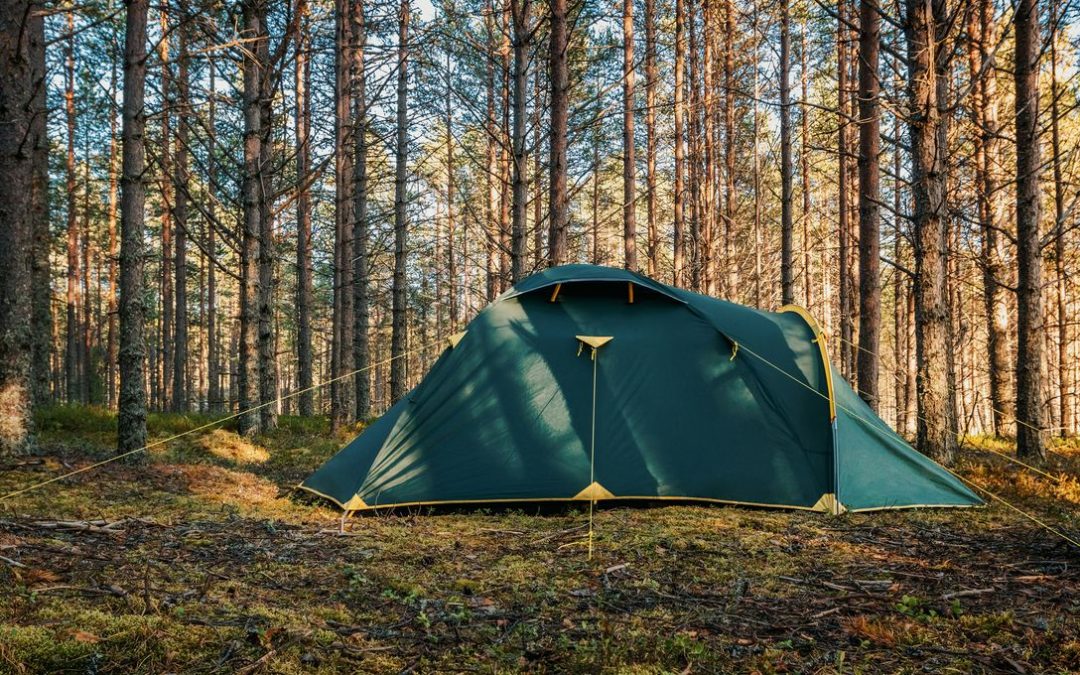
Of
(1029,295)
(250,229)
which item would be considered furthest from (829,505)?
(250,229)

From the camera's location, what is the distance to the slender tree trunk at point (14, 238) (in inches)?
254

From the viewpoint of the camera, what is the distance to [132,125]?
688 centimetres

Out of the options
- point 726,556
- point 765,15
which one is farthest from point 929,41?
point 765,15

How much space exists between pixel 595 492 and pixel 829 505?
2.05 meters

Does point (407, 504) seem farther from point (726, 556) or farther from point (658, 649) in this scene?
point (658, 649)

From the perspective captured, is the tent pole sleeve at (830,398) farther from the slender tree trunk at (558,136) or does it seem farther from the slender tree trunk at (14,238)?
the slender tree trunk at (14,238)

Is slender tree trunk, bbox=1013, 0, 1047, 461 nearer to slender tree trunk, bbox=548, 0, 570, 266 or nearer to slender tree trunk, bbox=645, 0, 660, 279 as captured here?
slender tree trunk, bbox=548, 0, 570, 266

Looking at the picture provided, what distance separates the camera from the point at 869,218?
1100 cm

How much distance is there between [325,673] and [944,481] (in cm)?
572

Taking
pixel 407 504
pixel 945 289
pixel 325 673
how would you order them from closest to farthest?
pixel 325 673, pixel 407 504, pixel 945 289

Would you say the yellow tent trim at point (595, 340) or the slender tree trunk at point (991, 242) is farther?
the slender tree trunk at point (991, 242)

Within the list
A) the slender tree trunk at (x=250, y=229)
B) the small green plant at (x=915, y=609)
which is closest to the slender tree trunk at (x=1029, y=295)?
the small green plant at (x=915, y=609)

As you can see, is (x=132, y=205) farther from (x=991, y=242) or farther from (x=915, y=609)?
(x=991, y=242)

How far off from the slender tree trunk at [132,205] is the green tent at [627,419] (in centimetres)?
238
